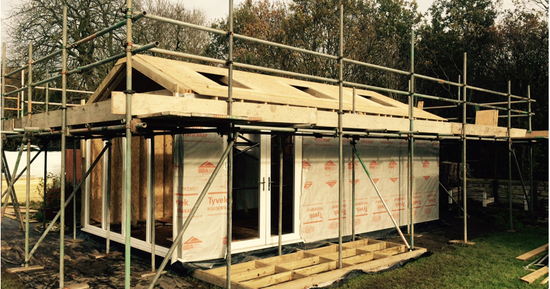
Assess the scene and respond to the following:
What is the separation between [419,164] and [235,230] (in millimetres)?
5085

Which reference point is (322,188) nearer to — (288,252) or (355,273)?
(288,252)

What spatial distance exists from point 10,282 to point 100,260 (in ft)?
5.13

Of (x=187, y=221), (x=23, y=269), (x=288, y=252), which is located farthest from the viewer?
(x=288, y=252)

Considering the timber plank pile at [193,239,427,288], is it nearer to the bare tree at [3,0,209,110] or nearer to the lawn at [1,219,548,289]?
the lawn at [1,219,548,289]

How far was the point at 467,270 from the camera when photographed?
24.5ft

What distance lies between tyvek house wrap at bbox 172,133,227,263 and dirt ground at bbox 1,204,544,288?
0.46m

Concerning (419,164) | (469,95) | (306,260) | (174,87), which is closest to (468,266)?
(306,260)

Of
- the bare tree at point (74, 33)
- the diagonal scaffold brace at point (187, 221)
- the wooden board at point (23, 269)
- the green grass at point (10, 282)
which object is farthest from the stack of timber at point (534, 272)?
the bare tree at point (74, 33)

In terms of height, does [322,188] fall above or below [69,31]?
below

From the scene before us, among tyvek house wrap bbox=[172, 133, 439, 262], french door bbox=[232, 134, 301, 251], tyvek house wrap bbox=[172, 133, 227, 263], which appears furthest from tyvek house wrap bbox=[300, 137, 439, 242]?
tyvek house wrap bbox=[172, 133, 227, 263]

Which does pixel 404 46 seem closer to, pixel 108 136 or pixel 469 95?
pixel 469 95

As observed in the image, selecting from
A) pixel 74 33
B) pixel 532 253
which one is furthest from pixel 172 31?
pixel 532 253

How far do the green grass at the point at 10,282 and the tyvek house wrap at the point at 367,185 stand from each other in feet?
15.8

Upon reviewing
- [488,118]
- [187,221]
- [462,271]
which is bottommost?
[462,271]
